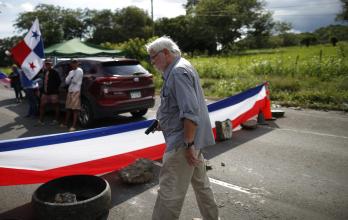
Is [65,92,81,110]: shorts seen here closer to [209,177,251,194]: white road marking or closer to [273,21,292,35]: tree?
[209,177,251,194]: white road marking

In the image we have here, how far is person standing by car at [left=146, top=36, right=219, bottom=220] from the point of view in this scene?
2.85 m

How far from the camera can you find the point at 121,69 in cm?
909

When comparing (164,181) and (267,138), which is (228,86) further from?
(164,181)

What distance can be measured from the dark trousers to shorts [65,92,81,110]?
2655 millimetres

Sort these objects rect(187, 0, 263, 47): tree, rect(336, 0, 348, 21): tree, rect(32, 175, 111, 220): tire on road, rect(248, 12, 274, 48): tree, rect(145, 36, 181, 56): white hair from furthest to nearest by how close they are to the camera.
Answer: rect(248, 12, 274, 48): tree
rect(187, 0, 263, 47): tree
rect(336, 0, 348, 21): tree
rect(32, 175, 111, 220): tire on road
rect(145, 36, 181, 56): white hair

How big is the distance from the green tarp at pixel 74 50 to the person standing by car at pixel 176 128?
1989 centimetres

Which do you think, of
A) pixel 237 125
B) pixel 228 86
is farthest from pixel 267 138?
pixel 228 86

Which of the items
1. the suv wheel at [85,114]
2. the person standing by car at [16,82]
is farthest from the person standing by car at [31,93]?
the person standing by car at [16,82]

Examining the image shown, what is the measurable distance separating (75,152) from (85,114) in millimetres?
4778

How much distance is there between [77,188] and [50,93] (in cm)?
621

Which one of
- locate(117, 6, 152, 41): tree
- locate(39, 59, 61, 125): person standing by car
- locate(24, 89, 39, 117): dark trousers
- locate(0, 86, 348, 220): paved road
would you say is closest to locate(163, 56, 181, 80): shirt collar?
locate(0, 86, 348, 220): paved road

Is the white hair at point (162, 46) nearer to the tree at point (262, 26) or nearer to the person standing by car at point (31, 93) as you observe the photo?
the person standing by car at point (31, 93)

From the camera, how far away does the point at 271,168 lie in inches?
221

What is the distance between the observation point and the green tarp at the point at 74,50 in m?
21.6
